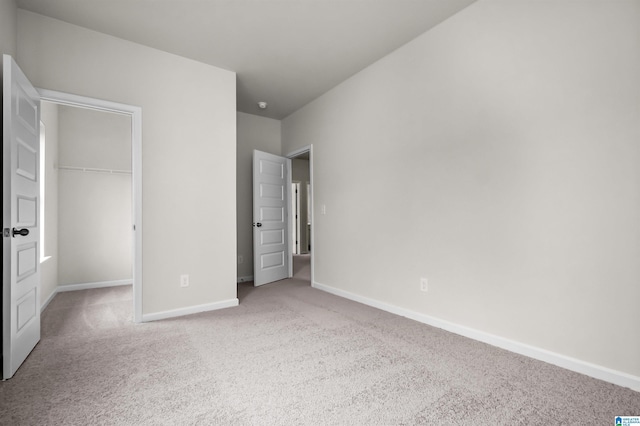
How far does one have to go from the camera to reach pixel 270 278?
4.75m

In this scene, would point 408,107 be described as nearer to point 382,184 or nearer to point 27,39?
point 382,184

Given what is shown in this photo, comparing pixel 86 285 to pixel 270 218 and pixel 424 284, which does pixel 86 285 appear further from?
pixel 424 284

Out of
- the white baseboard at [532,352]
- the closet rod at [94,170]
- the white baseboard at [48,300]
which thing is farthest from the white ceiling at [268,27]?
the white baseboard at [48,300]

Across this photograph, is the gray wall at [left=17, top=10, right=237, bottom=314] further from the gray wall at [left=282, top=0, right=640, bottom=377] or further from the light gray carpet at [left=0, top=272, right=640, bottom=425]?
the gray wall at [left=282, top=0, right=640, bottom=377]

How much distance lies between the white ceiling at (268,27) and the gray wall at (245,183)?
1.44m

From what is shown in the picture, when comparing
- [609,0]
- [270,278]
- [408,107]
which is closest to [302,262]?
[270,278]

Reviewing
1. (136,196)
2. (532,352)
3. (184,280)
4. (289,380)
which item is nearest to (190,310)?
(184,280)

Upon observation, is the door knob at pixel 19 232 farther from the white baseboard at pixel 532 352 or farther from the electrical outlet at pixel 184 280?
the white baseboard at pixel 532 352

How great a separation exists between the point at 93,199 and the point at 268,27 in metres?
3.76

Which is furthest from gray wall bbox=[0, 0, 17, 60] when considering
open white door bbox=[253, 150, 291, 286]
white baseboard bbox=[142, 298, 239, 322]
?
open white door bbox=[253, 150, 291, 286]

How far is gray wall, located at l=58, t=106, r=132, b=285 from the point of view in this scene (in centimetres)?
436

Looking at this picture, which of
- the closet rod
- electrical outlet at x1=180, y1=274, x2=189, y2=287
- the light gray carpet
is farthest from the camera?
the closet rod

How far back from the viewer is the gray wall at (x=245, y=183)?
4.89 m

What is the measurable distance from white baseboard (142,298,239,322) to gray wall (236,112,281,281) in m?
1.36
